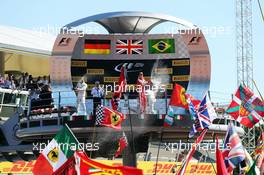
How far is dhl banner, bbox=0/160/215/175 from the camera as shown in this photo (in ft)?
85.9

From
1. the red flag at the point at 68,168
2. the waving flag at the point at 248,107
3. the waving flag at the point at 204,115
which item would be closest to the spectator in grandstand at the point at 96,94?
the waving flag at the point at 204,115

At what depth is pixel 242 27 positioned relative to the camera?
162 feet

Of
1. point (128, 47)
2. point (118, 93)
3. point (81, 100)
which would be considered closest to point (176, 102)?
point (118, 93)

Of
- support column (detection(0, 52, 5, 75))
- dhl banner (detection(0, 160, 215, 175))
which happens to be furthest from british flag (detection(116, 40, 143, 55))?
support column (detection(0, 52, 5, 75))

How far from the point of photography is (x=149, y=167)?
29109 millimetres

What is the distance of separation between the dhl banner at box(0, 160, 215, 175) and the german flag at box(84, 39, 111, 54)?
12.6 feet

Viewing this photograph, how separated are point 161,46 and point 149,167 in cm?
440

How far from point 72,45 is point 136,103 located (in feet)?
10.2

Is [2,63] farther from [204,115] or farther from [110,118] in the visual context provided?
[204,115]

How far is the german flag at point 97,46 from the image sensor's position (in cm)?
2811

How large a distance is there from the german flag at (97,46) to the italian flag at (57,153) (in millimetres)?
12520

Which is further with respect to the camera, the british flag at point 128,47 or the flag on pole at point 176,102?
the british flag at point 128,47

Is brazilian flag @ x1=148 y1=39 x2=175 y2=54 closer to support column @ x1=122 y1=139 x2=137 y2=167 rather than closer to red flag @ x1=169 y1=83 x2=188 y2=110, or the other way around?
support column @ x1=122 y1=139 x2=137 y2=167

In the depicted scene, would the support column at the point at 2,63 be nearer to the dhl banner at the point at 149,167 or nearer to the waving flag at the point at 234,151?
the dhl banner at the point at 149,167
